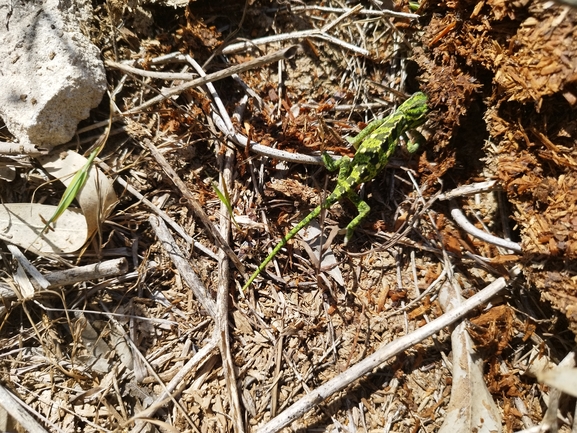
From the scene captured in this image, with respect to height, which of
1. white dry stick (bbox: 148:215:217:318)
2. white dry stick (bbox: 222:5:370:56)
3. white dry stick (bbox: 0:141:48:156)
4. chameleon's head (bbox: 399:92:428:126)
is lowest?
white dry stick (bbox: 148:215:217:318)

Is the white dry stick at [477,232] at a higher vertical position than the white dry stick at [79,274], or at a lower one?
higher

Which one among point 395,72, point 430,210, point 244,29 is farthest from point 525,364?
point 244,29

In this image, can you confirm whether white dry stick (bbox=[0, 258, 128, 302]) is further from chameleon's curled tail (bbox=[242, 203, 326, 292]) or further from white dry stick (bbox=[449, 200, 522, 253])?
white dry stick (bbox=[449, 200, 522, 253])

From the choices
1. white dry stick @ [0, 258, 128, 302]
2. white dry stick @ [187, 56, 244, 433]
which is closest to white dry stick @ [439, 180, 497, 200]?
white dry stick @ [187, 56, 244, 433]

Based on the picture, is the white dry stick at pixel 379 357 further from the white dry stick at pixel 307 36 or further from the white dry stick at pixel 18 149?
the white dry stick at pixel 18 149

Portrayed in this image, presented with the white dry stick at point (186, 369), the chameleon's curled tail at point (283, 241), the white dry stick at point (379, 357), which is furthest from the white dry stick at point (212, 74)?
the white dry stick at point (379, 357)

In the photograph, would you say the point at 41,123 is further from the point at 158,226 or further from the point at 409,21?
the point at 409,21

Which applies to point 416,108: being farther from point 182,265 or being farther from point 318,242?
point 182,265
